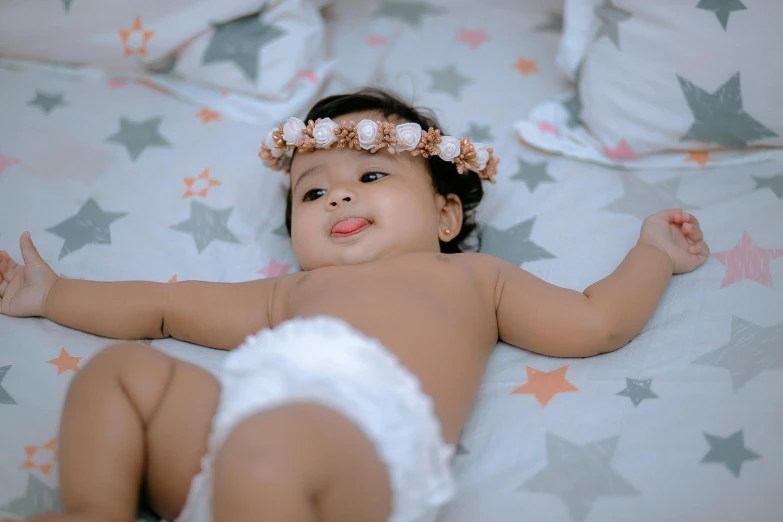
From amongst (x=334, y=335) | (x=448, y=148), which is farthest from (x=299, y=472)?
(x=448, y=148)

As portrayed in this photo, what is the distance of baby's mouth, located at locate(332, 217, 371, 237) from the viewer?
1390 mm

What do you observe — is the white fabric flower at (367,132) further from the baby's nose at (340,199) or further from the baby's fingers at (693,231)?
the baby's fingers at (693,231)

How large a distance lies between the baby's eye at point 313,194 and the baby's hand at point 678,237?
2.12 feet

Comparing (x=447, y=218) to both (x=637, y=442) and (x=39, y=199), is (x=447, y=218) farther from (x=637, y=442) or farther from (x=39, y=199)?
(x=39, y=199)

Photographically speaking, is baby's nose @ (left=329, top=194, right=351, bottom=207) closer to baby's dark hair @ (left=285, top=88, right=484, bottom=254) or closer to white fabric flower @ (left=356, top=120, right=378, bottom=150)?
white fabric flower @ (left=356, top=120, right=378, bottom=150)

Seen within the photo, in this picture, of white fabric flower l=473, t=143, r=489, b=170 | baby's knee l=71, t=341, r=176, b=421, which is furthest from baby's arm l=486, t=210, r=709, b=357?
baby's knee l=71, t=341, r=176, b=421

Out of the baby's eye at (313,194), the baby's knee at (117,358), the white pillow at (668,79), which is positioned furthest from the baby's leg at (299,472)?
the white pillow at (668,79)

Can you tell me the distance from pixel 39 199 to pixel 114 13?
1.72 feet

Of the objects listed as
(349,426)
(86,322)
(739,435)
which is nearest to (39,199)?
(86,322)

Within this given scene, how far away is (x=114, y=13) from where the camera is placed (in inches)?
73.1

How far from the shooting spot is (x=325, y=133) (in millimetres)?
1459

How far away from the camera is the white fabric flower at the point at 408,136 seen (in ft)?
4.77

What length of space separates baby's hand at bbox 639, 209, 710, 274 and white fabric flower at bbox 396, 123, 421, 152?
0.49 metres

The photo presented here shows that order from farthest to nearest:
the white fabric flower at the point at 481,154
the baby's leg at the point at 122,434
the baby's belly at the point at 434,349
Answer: the white fabric flower at the point at 481,154
the baby's belly at the point at 434,349
the baby's leg at the point at 122,434
